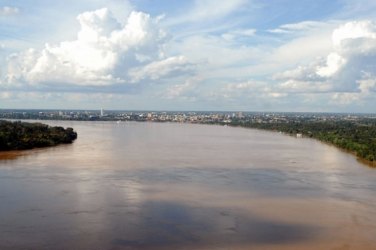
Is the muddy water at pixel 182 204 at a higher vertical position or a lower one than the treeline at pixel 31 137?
lower

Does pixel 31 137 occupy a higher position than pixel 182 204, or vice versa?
pixel 31 137

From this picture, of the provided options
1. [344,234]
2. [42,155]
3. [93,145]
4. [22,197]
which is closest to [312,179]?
[344,234]

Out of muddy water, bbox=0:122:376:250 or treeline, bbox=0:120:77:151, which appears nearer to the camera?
muddy water, bbox=0:122:376:250

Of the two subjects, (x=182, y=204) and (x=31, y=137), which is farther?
(x=31, y=137)

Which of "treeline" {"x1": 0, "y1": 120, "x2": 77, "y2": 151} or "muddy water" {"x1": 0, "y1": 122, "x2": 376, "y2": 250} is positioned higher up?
"treeline" {"x1": 0, "y1": 120, "x2": 77, "y2": 151}

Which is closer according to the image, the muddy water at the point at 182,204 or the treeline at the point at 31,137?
the muddy water at the point at 182,204
